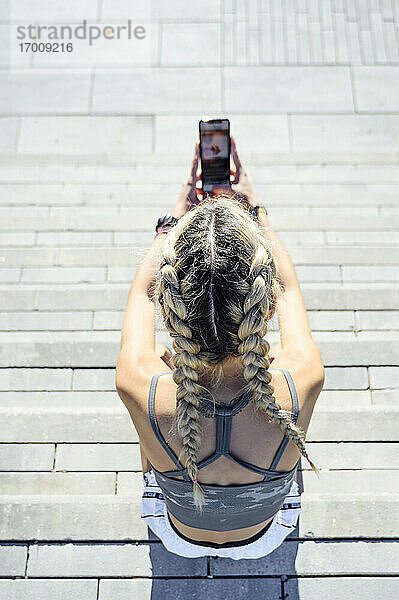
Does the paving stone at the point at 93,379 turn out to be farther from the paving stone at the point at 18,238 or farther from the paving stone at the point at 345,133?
the paving stone at the point at 345,133

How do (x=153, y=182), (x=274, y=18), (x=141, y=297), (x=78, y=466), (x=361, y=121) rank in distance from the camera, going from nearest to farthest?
(x=141, y=297) → (x=78, y=466) → (x=153, y=182) → (x=361, y=121) → (x=274, y=18)

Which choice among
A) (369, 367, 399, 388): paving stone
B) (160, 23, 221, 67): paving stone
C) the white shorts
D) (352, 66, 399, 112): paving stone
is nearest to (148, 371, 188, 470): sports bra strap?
the white shorts

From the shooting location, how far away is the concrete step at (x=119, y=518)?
2148mm

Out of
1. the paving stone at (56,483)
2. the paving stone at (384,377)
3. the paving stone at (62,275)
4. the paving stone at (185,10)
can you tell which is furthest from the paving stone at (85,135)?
the paving stone at (56,483)

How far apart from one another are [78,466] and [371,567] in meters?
1.20

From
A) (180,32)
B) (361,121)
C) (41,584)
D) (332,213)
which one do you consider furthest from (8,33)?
(41,584)

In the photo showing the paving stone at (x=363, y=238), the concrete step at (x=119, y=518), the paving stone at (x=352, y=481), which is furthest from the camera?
the paving stone at (x=363, y=238)

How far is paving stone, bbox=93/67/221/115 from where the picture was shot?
476cm

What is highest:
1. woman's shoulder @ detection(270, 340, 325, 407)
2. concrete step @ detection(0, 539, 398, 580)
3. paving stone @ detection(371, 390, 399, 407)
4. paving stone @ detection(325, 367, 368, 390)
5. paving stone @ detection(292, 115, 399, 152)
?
paving stone @ detection(292, 115, 399, 152)

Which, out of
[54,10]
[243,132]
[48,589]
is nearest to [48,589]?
[48,589]

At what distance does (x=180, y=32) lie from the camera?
5.29 meters

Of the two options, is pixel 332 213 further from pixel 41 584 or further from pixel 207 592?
pixel 41 584

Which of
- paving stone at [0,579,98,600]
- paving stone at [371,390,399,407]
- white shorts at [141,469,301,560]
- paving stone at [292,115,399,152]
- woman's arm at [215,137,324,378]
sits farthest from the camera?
paving stone at [292,115,399,152]

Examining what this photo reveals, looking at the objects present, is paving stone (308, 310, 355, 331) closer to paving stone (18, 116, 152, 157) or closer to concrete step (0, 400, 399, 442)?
concrete step (0, 400, 399, 442)
